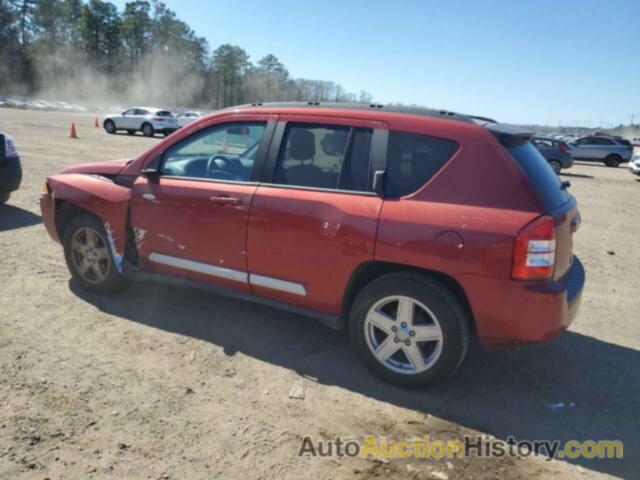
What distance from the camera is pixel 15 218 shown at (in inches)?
284

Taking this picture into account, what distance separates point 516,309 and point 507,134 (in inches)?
44.9

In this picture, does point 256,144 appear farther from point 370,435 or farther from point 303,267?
point 370,435

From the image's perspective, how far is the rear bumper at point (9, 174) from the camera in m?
7.21

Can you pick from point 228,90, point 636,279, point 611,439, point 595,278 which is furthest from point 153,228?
point 228,90

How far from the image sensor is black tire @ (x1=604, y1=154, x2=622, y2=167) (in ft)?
89.0

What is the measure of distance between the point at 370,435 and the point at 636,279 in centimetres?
487

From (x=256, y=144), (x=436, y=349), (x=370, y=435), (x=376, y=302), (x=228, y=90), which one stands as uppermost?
(x=228, y=90)

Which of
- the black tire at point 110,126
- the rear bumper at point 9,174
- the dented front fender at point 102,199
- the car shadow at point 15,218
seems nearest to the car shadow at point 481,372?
the dented front fender at point 102,199

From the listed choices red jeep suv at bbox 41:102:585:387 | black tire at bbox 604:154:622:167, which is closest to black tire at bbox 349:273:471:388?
red jeep suv at bbox 41:102:585:387

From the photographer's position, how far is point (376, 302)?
337 centimetres

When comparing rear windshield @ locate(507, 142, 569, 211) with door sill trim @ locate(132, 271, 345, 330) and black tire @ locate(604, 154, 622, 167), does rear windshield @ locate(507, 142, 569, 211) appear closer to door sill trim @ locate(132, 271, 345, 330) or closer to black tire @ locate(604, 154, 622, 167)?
door sill trim @ locate(132, 271, 345, 330)

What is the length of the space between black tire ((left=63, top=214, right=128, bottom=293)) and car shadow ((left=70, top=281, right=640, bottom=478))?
113 mm

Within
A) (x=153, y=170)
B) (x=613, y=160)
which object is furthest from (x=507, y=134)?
(x=613, y=160)

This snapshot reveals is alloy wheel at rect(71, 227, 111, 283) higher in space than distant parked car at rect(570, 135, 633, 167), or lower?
lower
